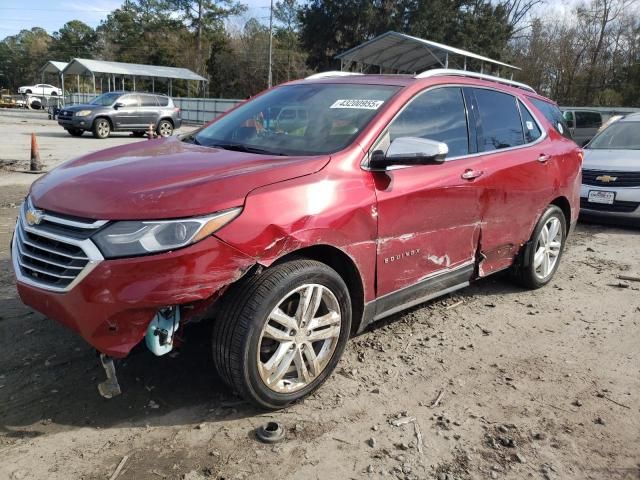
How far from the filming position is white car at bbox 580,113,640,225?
25.8 feet

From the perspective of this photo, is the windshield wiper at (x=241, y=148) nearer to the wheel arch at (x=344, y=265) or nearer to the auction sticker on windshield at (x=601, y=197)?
the wheel arch at (x=344, y=265)

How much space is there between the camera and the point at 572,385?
3375 mm

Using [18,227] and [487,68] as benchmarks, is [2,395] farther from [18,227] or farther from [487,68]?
[487,68]

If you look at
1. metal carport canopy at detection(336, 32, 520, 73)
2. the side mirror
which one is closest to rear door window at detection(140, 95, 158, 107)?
metal carport canopy at detection(336, 32, 520, 73)

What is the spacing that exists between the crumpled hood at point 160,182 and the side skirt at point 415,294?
3.17 ft

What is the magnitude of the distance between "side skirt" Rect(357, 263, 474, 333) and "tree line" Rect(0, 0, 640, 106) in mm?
34919

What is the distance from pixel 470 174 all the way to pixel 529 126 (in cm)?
134

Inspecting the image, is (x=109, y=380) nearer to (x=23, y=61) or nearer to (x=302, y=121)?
(x=302, y=121)

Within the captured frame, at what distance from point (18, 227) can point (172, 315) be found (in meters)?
1.21

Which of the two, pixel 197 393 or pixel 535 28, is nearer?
pixel 197 393

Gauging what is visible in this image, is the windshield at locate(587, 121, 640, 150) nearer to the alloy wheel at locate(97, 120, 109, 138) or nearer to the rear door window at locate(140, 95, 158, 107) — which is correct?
the alloy wheel at locate(97, 120, 109, 138)

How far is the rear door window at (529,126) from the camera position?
15.5 feet

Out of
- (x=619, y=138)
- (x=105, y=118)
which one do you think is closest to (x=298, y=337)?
(x=619, y=138)

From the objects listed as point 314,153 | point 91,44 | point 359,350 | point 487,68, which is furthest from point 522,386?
point 91,44
